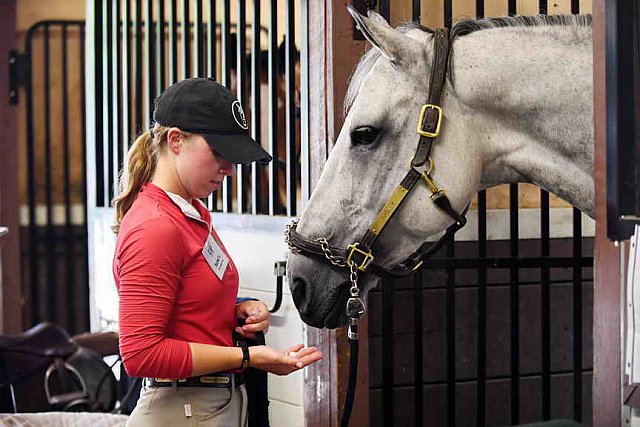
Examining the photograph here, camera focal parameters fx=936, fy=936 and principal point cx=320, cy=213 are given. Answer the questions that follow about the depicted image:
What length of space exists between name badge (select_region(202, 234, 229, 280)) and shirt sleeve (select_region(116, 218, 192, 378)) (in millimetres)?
81

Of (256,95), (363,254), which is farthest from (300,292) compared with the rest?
(256,95)

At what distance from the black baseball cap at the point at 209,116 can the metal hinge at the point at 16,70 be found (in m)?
3.51

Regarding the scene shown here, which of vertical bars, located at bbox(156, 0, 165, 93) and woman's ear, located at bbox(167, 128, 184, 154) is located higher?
vertical bars, located at bbox(156, 0, 165, 93)

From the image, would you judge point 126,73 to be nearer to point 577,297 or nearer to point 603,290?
point 577,297

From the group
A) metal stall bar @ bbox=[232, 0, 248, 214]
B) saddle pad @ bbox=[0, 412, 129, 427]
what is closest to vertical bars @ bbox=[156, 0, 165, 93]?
metal stall bar @ bbox=[232, 0, 248, 214]

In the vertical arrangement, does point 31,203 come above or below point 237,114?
below

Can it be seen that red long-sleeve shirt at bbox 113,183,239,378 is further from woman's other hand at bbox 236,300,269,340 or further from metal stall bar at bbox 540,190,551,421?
metal stall bar at bbox 540,190,551,421

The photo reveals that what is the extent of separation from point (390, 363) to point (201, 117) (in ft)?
3.50

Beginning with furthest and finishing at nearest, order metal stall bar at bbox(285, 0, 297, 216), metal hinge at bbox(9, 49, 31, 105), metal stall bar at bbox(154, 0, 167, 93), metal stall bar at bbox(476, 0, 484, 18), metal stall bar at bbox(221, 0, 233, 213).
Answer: metal hinge at bbox(9, 49, 31, 105) → metal stall bar at bbox(154, 0, 167, 93) → metal stall bar at bbox(221, 0, 233, 213) → metal stall bar at bbox(285, 0, 297, 216) → metal stall bar at bbox(476, 0, 484, 18)

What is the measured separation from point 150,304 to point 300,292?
19.6 inches

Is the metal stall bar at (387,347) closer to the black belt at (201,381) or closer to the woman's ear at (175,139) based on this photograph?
the black belt at (201,381)

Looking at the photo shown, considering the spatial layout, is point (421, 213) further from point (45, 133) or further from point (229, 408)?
point (45, 133)

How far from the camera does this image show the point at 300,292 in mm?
1897

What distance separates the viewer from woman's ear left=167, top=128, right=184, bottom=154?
5.18 feet
